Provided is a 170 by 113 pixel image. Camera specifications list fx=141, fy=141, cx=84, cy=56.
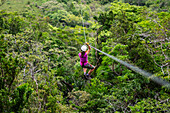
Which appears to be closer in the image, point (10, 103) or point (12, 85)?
point (10, 103)

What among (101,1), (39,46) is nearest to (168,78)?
(39,46)

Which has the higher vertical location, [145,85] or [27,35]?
[27,35]

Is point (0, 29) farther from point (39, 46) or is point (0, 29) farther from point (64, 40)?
point (64, 40)

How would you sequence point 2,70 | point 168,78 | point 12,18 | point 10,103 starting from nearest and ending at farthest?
point 10,103
point 2,70
point 168,78
point 12,18

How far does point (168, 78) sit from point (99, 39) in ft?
24.2

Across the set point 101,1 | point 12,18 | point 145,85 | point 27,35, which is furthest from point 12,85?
point 101,1

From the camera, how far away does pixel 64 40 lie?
17.8 metres

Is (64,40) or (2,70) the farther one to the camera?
(64,40)

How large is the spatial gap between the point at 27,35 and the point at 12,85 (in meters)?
8.80

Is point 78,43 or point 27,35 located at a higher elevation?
point 27,35

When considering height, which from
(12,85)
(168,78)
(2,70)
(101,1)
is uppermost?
(101,1)

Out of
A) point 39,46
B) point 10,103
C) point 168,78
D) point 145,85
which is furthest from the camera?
point 39,46

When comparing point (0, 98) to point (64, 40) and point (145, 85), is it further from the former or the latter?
point (64, 40)

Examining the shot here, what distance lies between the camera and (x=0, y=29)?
1212 cm
